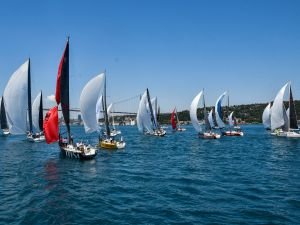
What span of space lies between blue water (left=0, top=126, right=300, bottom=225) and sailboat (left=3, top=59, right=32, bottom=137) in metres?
19.8

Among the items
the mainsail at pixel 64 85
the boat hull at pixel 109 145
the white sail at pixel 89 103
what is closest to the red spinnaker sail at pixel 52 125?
the mainsail at pixel 64 85

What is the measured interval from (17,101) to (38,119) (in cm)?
1947

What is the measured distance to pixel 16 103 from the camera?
2522 inches

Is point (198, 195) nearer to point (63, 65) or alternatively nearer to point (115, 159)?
A: point (115, 159)

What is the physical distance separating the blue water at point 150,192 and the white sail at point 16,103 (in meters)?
19.8

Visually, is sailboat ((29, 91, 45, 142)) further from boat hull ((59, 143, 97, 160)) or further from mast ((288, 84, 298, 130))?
mast ((288, 84, 298, 130))

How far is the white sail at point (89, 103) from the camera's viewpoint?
51.1 meters

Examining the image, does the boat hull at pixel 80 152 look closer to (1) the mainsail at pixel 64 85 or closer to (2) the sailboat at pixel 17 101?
(1) the mainsail at pixel 64 85

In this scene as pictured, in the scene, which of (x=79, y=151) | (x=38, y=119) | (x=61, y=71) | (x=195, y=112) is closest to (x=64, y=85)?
(x=61, y=71)

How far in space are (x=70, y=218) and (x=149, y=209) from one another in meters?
4.68

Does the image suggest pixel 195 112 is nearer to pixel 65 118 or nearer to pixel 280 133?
pixel 280 133

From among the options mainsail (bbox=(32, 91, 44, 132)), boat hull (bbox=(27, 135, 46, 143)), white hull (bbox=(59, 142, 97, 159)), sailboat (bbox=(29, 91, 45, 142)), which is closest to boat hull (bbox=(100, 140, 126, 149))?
white hull (bbox=(59, 142, 97, 159))

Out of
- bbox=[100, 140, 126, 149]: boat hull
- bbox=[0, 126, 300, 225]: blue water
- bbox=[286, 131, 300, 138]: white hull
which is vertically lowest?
bbox=[0, 126, 300, 225]: blue water

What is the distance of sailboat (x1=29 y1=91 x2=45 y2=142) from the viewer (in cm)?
8006
